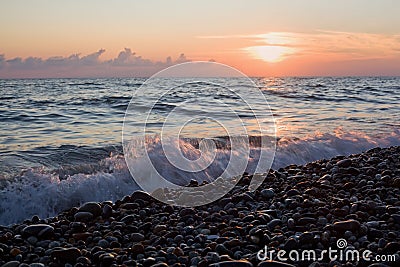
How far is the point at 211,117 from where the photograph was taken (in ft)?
51.8

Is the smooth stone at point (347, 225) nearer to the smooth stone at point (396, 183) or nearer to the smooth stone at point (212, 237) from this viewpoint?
the smooth stone at point (212, 237)

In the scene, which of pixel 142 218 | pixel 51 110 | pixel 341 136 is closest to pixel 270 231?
pixel 142 218

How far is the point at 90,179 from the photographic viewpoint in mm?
7156

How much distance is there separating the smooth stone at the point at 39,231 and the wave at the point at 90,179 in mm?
1534

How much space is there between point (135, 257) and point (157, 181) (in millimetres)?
3975

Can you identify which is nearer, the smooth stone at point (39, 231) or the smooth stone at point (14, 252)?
the smooth stone at point (14, 252)

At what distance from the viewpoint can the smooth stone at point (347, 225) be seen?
417 cm

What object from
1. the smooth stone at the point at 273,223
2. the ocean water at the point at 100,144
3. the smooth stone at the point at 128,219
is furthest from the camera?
the ocean water at the point at 100,144

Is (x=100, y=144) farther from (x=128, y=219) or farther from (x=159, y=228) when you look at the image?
(x=159, y=228)

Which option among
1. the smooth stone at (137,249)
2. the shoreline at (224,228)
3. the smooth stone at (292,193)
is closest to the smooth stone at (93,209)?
the shoreline at (224,228)

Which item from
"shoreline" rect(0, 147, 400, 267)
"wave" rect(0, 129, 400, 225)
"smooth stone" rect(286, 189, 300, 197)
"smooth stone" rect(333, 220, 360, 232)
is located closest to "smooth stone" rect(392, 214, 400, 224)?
"shoreline" rect(0, 147, 400, 267)

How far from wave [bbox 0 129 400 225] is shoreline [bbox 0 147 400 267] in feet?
3.33

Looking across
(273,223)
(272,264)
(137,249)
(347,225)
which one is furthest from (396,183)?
(137,249)

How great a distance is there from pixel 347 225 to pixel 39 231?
3.03 meters
